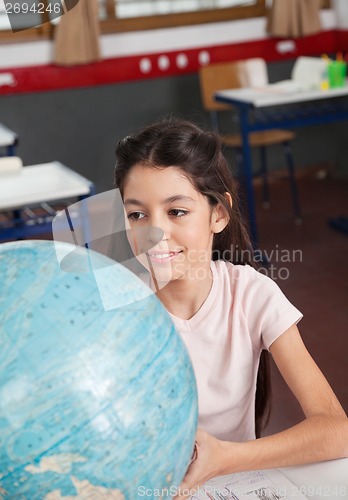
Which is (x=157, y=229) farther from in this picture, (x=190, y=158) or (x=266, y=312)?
(x=266, y=312)

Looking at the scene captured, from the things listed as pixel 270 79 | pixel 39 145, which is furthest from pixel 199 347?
pixel 270 79

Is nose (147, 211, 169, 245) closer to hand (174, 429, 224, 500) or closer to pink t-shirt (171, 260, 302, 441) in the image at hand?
pink t-shirt (171, 260, 302, 441)

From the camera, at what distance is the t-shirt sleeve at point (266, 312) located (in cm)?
137

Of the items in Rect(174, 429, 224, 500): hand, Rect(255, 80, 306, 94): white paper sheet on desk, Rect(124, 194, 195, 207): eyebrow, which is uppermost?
Rect(124, 194, 195, 207): eyebrow

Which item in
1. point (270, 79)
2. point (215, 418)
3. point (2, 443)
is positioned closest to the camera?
point (2, 443)

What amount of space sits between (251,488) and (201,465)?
0.20 metres

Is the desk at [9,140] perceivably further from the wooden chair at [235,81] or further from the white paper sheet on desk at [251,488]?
the white paper sheet on desk at [251,488]

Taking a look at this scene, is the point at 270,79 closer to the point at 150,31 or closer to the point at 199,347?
the point at 150,31

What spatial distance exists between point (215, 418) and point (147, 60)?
4.57 metres

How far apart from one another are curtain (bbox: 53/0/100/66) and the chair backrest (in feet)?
2.60

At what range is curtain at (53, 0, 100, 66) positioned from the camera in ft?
17.0

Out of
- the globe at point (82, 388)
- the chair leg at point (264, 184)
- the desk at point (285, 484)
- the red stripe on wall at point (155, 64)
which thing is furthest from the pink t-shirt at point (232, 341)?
the red stripe on wall at point (155, 64)

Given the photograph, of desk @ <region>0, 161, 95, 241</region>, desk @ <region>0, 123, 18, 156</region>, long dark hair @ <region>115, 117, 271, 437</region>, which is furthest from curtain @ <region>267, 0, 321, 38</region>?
long dark hair @ <region>115, 117, 271, 437</region>

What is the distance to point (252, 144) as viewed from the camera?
5.01 m
